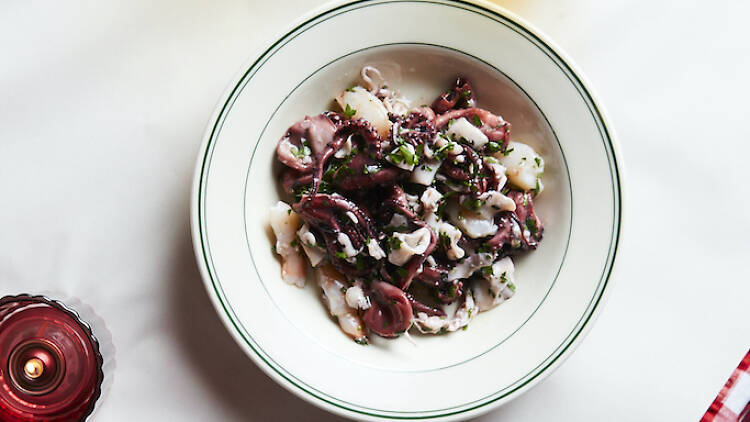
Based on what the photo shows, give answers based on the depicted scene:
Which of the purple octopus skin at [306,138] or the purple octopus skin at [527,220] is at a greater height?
the purple octopus skin at [527,220]

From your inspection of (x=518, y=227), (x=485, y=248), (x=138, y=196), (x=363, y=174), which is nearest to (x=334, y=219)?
(x=363, y=174)

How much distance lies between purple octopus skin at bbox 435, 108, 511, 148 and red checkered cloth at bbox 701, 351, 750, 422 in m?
1.31

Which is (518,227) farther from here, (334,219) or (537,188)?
(334,219)

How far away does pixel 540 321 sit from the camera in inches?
82.3

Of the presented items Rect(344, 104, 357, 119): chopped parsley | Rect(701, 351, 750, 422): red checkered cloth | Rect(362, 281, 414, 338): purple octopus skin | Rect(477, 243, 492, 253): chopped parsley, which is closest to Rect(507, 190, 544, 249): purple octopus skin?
Rect(477, 243, 492, 253): chopped parsley

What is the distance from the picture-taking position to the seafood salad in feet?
6.81

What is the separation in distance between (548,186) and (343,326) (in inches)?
34.6

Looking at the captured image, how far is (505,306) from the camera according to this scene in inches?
86.5

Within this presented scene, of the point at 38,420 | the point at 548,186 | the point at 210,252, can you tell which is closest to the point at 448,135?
the point at 548,186

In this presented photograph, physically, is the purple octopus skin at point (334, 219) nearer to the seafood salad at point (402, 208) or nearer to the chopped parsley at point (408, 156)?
the seafood salad at point (402, 208)

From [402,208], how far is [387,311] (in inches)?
14.5

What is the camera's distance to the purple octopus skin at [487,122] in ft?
7.13

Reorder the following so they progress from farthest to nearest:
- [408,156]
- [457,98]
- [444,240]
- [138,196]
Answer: [138,196] < [457,98] < [444,240] < [408,156]

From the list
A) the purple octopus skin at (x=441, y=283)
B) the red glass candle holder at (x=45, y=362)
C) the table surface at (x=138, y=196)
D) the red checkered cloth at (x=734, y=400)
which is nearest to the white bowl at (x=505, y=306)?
the purple octopus skin at (x=441, y=283)
